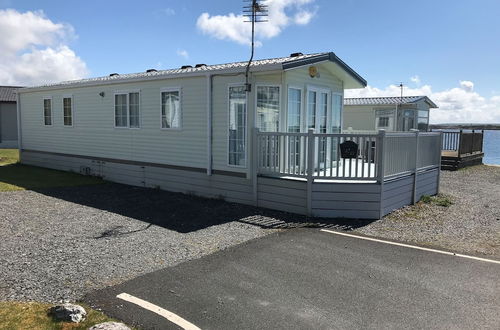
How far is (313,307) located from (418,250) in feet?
8.31

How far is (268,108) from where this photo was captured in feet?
28.5

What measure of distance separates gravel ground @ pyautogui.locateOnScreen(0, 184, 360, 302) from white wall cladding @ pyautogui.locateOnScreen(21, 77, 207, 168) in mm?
1231

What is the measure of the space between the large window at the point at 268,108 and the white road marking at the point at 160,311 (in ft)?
17.0

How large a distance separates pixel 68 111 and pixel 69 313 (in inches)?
440

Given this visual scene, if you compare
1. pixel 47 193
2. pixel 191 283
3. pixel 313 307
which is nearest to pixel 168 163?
pixel 47 193

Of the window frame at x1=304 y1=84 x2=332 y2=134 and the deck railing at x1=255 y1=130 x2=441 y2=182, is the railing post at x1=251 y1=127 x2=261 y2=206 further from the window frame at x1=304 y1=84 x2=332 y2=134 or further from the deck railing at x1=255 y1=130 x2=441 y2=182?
the window frame at x1=304 y1=84 x2=332 y2=134

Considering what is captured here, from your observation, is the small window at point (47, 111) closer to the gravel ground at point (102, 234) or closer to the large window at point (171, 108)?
the gravel ground at point (102, 234)

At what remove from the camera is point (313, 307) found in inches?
153

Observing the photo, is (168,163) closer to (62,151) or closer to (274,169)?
(274,169)

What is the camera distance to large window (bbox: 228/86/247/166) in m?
8.66

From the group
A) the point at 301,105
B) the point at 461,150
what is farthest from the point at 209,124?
the point at 461,150

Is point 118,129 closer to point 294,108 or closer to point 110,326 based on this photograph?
point 294,108

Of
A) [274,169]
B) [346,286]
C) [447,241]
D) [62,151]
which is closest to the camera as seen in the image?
[346,286]

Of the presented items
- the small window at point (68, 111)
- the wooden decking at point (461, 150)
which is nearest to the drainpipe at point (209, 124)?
the small window at point (68, 111)
